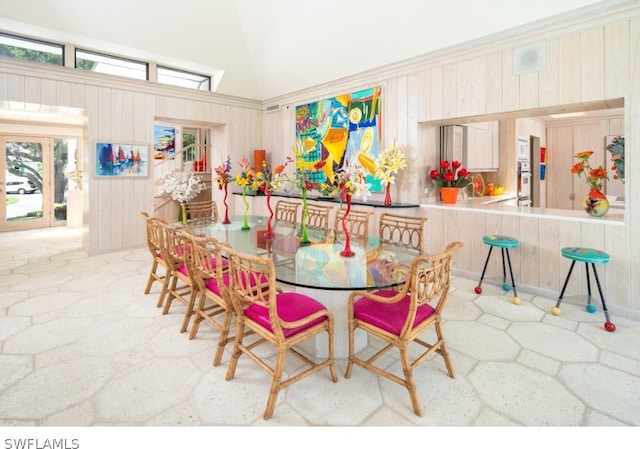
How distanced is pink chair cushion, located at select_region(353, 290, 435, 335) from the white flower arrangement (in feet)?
20.4

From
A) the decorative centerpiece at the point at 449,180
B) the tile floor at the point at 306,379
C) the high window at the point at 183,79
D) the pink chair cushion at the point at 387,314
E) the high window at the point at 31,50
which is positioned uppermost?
the high window at the point at 183,79

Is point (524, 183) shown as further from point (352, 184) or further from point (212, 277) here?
point (212, 277)

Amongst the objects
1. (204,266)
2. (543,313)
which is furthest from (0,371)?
(543,313)

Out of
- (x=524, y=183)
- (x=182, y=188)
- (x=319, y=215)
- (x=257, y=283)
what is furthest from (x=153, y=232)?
(x=524, y=183)

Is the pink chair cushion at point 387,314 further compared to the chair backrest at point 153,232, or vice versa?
the chair backrest at point 153,232

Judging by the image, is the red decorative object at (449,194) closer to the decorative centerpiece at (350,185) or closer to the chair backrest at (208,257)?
the decorative centerpiece at (350,185)

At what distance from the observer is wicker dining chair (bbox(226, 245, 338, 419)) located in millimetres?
1808

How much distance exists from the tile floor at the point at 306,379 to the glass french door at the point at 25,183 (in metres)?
5.50

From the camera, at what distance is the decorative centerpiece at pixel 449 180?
438 cm

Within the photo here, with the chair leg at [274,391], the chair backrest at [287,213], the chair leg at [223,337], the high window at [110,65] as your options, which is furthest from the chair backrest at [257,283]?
the high window at [110,65]

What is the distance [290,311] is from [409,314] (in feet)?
2.20

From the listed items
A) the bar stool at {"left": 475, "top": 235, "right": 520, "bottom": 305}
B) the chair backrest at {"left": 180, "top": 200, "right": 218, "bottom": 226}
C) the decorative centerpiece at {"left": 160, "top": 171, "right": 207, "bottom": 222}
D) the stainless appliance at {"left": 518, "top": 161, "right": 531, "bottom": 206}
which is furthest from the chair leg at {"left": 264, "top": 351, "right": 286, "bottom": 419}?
the decorative centerpiece at {"left": 160, "top": 171, "right": 207, "bottom": 222}
